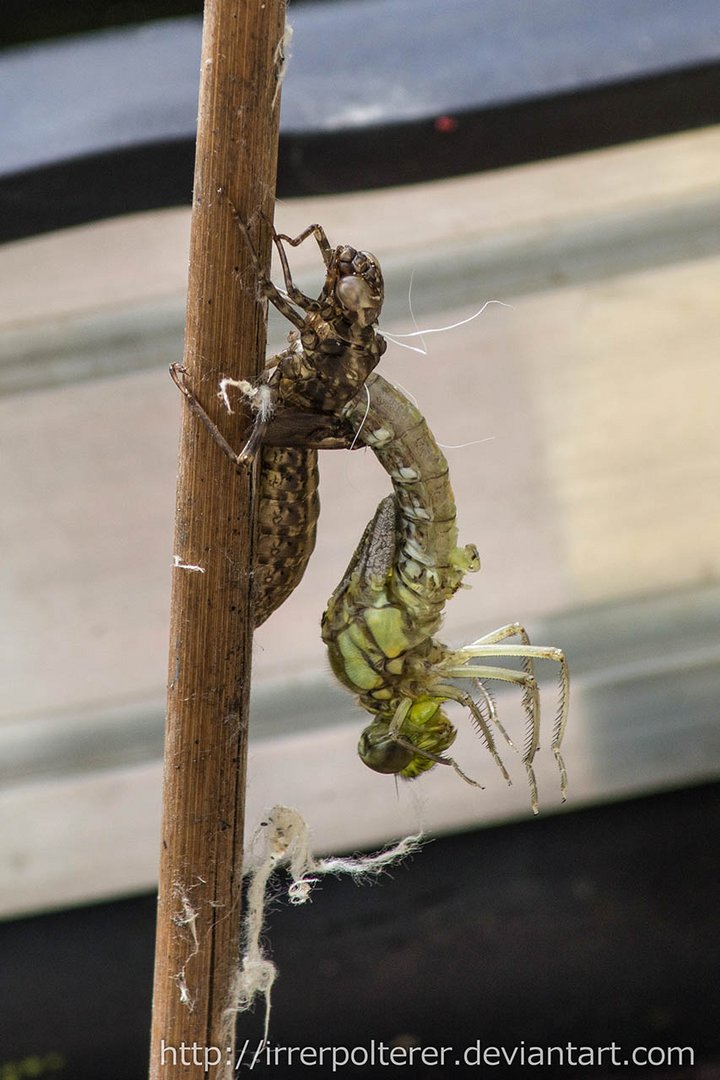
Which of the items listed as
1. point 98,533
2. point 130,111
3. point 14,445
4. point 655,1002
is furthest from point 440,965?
point 130,111

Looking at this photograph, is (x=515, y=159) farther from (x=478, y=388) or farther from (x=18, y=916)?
(x=18, y=916)

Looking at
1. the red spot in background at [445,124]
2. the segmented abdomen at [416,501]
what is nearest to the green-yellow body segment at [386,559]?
the segmented abdomen at [416,501]

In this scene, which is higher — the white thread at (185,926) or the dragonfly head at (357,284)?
the dragonfly head at (357,284)

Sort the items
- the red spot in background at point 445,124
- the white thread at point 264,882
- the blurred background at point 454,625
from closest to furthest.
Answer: the white thread at point 264,882 → the red spot in background at point 445,124 → the blurred background at point 454,625

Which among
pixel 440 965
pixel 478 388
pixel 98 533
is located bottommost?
pixel 440 965

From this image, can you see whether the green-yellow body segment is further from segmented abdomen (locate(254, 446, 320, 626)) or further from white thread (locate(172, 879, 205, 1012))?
white thread (locate(172, 879, 205, 1012))

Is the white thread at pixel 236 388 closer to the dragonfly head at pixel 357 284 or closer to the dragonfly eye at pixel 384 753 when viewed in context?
the dragonfly head at pixel 357 284

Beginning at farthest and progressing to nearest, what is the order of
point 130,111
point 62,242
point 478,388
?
point 478,388, point 62,242, point 130,111
